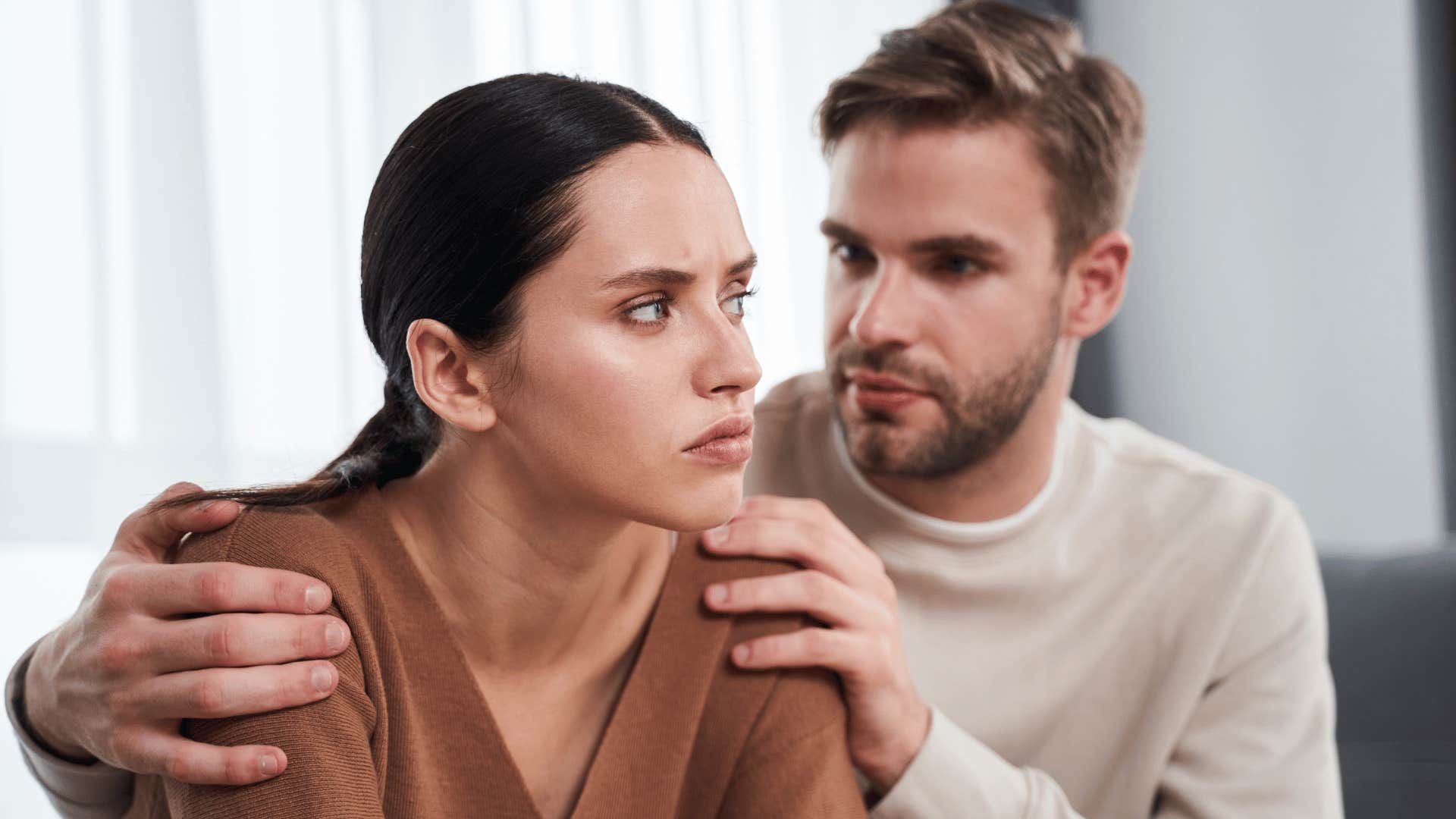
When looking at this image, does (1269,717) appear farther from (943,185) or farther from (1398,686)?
(943,185)

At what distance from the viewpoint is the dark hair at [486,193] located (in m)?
1.01

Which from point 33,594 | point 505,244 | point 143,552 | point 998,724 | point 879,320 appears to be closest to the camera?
point 505,244

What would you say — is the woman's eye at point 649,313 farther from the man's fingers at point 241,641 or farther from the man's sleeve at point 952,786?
the man's sleeve at point 952,786

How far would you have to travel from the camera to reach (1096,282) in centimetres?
173

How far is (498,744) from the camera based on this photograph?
1093 mm

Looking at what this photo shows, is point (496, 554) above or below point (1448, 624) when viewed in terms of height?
above

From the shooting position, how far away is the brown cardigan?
0.97 metres

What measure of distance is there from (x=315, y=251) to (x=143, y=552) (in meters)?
0.91

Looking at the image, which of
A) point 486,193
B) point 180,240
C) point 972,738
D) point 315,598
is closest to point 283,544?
point 315,598

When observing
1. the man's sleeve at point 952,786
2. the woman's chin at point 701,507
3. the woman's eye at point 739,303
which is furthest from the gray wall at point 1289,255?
the woman's chin at point 701,507

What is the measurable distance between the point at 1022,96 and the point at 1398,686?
3.38 feet

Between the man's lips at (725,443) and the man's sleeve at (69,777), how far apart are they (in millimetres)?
637

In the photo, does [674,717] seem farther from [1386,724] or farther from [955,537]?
[1386,724]

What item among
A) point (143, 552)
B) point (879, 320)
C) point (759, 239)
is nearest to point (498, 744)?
point (143, 552)
